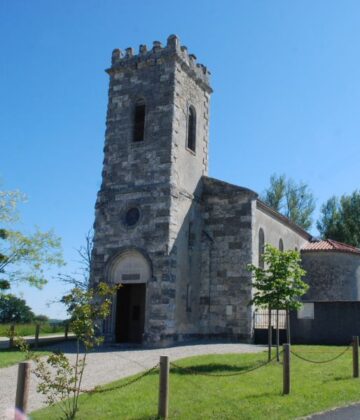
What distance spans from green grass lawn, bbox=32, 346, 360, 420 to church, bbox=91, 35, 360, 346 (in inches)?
282

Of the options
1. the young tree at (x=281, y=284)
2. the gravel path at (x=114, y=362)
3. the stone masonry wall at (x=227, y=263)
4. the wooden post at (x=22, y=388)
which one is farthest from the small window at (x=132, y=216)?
the wooden post at (x=22, y=388)

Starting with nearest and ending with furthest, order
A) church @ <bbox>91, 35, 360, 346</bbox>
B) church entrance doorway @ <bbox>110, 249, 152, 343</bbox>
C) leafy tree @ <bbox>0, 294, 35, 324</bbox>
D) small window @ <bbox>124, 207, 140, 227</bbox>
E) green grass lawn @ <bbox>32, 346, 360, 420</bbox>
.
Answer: green grass lawn @ <bbox>32, 346, 360, 420</bbox>, church @ <bbox>91, 35, 360, 346</bbox>, church entrance doorway @ <bbox>110, 249, 152, 343</bbox>, small window @ <bbox>124, 207, 140, 227</bbox>, leafy tree @ <bbox>0, 294, 35, 324</bbox>

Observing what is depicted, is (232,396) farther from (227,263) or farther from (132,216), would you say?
(132,216)

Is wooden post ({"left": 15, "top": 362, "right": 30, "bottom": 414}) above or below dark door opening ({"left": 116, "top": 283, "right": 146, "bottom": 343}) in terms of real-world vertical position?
below

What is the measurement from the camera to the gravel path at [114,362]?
1180 cm

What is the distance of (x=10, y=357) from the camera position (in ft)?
54.7

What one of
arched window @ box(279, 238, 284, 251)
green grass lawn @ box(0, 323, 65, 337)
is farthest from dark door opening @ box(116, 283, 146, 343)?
green grass lawn @ box(0, 323, 65, 337)

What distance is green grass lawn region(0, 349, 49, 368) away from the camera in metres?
15.5

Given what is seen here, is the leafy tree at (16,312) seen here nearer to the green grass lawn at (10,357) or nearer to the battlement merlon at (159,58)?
the battlement merlon at (159,58)

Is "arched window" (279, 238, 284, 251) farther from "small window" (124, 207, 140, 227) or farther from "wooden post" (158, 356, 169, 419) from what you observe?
"wooden post" (158, 356, 169, 419)

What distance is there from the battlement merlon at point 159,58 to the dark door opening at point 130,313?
10.6m

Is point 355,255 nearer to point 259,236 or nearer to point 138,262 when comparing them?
point 259,236

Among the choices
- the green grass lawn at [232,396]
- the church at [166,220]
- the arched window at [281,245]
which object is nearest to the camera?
the green grass lawn at [232,396]

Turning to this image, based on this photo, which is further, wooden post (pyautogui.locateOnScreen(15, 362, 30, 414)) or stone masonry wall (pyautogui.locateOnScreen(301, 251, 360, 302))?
stone masonry wall (pyautogui.locateOnScreen(301, 251, 360, 302))
